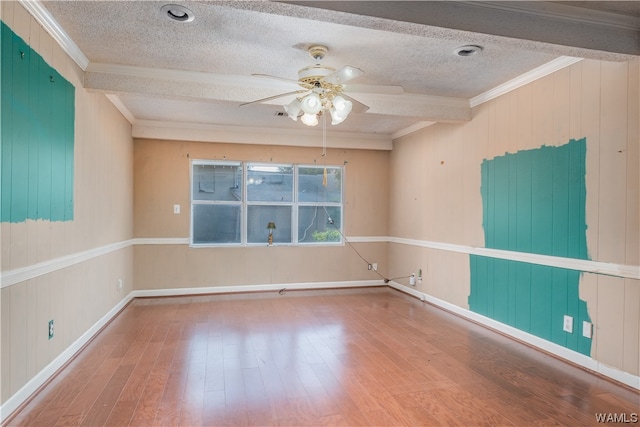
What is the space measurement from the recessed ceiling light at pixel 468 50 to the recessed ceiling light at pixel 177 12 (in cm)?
193

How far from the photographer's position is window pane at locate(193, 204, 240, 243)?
17.6ft

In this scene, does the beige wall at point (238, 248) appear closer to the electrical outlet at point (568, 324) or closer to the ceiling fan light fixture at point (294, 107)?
the ceiling fan light fixture at point (294, 107)

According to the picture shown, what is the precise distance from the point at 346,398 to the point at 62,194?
99.1 inches

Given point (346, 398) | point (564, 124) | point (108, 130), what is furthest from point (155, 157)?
point (564, 124)

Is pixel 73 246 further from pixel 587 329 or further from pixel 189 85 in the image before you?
pixel 587 329

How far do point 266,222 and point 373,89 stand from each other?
3097 millimetres

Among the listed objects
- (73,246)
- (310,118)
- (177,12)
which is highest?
(177,12)

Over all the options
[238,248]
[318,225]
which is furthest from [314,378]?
Answer: [318,225]

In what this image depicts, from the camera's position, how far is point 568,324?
2.97 meters

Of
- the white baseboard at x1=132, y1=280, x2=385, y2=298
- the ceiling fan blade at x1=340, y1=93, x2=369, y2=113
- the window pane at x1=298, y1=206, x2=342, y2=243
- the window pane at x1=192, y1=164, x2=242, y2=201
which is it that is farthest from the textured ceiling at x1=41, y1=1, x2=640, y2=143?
the white baseboard at x1=132, y1=280, x2=385, y2=298

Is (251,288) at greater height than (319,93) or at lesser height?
lesser

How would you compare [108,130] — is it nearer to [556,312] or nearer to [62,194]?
[62,194]

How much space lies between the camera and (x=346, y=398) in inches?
92.8

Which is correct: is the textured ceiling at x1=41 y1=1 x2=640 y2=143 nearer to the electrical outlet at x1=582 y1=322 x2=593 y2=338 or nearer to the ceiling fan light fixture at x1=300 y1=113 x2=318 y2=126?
the ceiling fan light fixture at x1=300 y1=113 x2=318 y2=126
